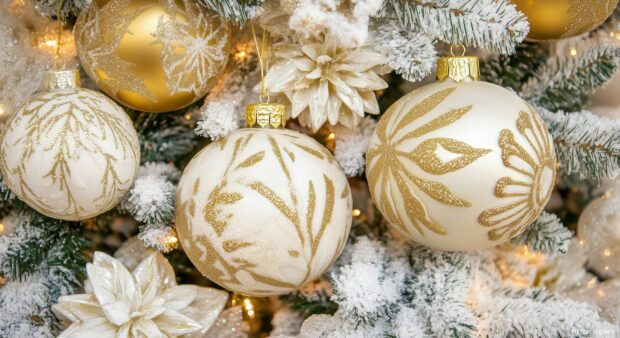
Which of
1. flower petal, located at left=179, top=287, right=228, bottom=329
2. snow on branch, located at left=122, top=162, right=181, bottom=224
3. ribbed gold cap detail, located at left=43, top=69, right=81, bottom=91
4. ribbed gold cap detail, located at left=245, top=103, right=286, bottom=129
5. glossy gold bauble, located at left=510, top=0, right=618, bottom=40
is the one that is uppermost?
glossy gold bauble, located at left=510, top=0, right=618, bottom=40

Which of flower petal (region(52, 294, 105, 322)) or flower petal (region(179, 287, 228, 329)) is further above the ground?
flower petal (region(52, 294, 105, 322))

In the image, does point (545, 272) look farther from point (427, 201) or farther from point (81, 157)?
point (81, 157)

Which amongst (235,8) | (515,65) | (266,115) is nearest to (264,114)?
(266,115)

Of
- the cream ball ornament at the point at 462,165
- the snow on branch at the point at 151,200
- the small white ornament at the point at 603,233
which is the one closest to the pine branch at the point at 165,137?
the snow on branch at the point at 151,200

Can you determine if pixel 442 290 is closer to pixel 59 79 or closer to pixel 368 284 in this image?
pixel 368 284

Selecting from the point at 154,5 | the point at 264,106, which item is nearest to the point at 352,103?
the point at 264,106

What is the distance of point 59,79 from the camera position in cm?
61

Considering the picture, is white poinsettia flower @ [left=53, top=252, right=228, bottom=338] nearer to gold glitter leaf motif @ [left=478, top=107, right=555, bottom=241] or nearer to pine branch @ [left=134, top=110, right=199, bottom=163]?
pine branch @ [left=134, top=110, right=199, bottom=163]

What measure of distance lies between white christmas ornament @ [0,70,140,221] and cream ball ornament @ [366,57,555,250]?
0.28m

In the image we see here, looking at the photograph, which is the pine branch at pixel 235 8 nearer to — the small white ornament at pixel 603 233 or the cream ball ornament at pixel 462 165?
the cream ball ornament at pixel 462 165

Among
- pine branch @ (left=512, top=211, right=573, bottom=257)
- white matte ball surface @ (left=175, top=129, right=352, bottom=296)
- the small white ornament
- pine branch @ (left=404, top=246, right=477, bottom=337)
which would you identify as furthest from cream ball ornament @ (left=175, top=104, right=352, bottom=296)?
the small white ornament

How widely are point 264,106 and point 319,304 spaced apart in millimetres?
260

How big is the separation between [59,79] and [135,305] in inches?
10.5

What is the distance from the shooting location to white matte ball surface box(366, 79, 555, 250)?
1.74 feet
